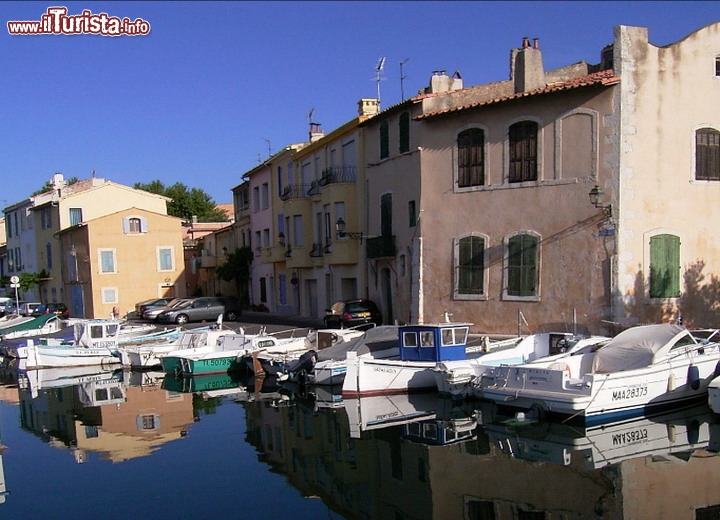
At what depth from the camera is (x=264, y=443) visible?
1583cm

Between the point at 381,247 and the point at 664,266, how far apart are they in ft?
36.7

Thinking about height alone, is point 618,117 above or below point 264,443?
above

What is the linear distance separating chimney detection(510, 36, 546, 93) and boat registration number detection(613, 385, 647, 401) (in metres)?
12.8

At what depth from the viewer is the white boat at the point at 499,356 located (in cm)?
1812

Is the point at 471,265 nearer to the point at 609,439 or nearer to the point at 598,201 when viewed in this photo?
the point at 598,201

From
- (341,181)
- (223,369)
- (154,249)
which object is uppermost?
(341,181)

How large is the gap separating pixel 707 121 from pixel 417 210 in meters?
9.79

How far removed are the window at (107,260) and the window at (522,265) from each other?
3018cm

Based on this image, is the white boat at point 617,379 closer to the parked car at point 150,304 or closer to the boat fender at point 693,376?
the boat fender at point 693,376

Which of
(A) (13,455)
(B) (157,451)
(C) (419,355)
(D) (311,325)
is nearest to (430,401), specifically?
(C) (419,355)

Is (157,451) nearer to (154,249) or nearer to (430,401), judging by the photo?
(430,401)

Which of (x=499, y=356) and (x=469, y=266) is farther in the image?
(x=469, y=266)

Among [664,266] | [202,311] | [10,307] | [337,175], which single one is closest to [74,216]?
[10,307]

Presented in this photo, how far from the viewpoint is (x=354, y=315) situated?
29969 millimetres
